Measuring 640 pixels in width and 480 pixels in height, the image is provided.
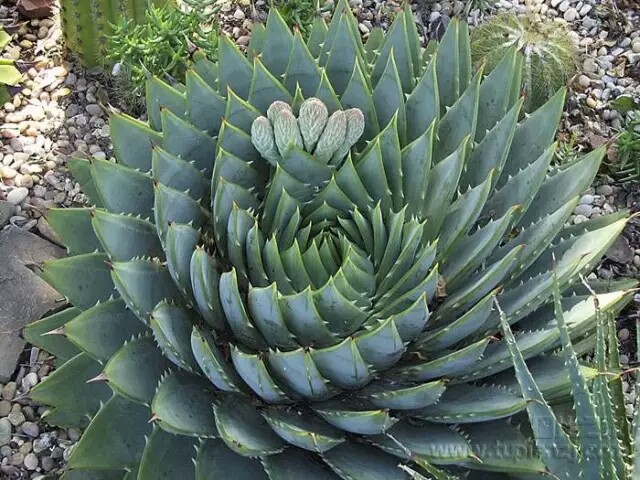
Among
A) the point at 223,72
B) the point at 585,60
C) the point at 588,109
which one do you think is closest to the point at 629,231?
the point at 588,109

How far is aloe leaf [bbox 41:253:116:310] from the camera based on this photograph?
77.3 inches

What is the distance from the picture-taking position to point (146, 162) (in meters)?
2.19

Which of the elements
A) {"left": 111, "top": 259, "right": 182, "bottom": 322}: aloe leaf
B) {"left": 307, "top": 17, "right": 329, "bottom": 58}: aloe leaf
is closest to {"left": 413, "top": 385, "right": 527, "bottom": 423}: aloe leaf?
{"left": 111, "top": 259, "right": 182, "bottom": 322}: aloe leaf

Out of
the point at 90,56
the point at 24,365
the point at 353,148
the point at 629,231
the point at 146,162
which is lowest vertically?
the point at 24,365

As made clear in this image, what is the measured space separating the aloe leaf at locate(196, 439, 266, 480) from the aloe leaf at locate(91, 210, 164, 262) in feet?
1.59

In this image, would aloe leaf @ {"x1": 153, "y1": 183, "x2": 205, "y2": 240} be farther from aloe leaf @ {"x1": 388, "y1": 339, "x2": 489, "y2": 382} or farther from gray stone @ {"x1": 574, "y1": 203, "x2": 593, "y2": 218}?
gray stone @ {"x1": 574, "y1": 203, "x2": 593, "y2": 218}

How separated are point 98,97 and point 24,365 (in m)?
1.24

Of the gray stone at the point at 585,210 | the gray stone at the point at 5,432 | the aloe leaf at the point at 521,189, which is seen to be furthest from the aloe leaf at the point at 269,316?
the gray stone at the point at 585,210

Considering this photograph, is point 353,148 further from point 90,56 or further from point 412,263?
point 90,56

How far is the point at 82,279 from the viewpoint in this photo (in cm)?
201

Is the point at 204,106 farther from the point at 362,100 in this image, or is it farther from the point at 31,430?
the point at 31,430

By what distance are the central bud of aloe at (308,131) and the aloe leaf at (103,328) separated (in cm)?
52

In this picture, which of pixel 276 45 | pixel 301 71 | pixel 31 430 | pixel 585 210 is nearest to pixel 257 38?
pixel 276 45

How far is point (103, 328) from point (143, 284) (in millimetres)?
166
